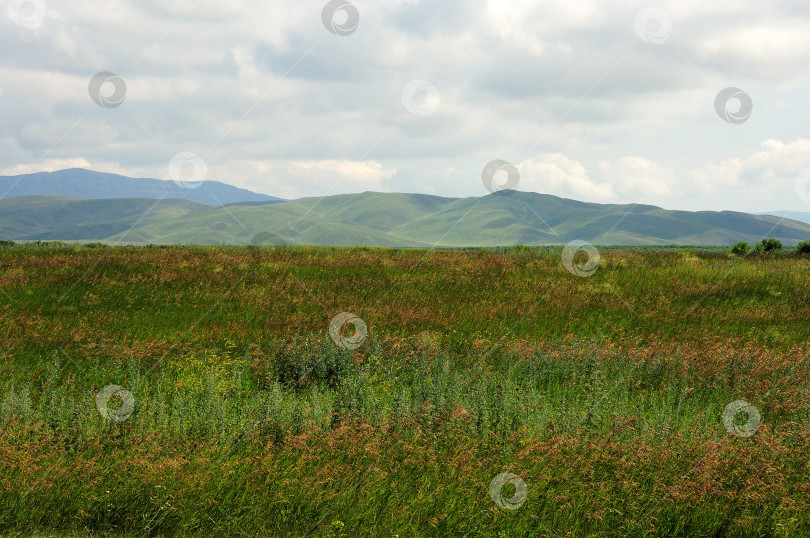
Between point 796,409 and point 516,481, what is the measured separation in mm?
6168

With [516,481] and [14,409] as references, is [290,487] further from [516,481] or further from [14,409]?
[14,409]

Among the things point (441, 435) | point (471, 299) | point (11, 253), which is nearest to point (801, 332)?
point (471, 299)

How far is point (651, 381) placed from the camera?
11836mm
